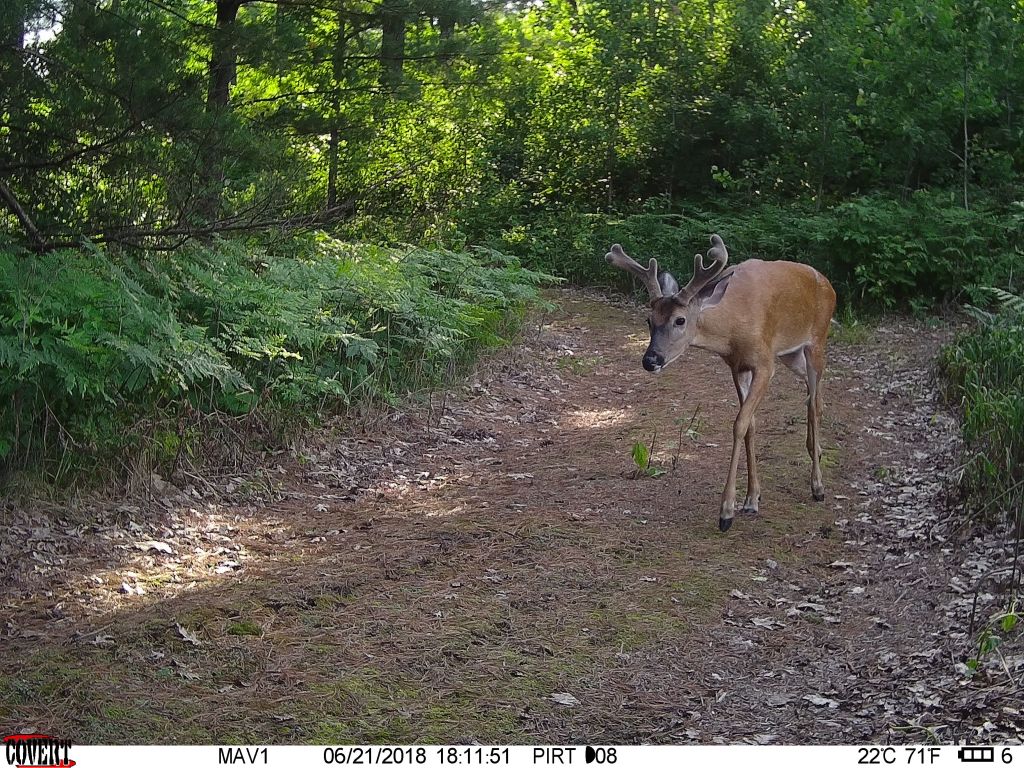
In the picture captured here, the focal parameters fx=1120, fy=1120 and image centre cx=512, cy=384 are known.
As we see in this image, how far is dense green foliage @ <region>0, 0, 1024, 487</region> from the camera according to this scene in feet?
21.1

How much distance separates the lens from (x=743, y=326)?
24.2 ft

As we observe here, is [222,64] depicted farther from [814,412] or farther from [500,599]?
[814,412]

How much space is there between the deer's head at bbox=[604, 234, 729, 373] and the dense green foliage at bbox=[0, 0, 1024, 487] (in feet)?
7.07

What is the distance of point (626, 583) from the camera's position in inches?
240

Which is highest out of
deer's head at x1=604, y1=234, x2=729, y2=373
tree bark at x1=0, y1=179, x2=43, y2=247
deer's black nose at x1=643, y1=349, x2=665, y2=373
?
tree bark at x1=0, y1=179, x2=43, y2=247

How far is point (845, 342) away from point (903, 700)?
905 cm

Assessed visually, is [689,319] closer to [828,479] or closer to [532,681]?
[828,479]

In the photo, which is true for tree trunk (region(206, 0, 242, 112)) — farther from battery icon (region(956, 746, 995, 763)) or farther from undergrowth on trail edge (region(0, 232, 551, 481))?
battery icon (region(956, 746, 995, 763))

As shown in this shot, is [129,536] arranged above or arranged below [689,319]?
below

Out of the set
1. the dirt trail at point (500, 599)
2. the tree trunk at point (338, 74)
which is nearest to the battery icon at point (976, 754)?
the dirt trail at point (500, 599)

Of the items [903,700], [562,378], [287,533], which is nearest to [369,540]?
[287,533]

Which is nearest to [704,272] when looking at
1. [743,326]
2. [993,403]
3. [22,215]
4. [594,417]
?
[743,326]

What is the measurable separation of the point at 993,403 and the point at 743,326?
1.78 metres

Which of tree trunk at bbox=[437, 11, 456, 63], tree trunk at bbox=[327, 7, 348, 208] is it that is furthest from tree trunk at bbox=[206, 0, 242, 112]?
tree trunk at bbox=[437, 11, 456, 63]
